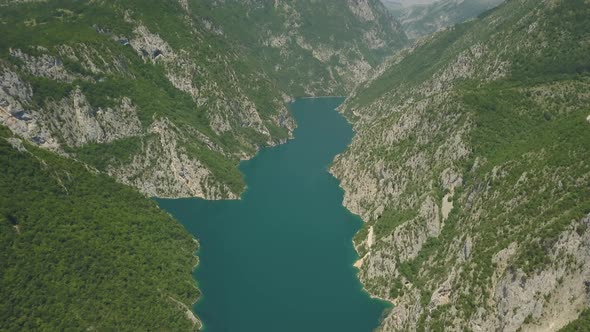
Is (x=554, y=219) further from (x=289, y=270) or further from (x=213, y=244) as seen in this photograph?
(x=213, y=244)

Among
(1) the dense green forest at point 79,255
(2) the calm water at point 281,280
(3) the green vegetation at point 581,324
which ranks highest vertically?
(1) the dense green forest at point 79,255

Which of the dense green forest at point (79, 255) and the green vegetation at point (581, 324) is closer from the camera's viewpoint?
the green vegetation at point (581, 324)

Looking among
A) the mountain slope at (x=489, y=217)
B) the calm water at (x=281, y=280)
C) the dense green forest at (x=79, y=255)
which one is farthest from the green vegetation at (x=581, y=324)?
the dense green forest at (x=79, y=255)

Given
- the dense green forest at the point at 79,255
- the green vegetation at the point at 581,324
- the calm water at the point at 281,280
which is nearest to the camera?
the green vegetation at the point at 581,324

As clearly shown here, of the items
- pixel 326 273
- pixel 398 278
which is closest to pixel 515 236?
pixel 398 278

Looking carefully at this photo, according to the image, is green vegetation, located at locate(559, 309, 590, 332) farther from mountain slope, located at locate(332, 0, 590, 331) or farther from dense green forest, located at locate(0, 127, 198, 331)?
dense green forest, located at locate(0, 127, 198, 331)

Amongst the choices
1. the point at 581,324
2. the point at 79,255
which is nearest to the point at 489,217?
the point at 581,324

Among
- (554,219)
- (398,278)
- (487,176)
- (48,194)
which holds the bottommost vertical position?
(398,278)

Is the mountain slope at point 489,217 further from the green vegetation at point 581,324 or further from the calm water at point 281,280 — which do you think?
the calm water at point 281,280
